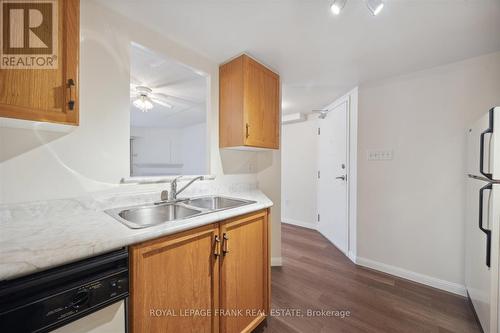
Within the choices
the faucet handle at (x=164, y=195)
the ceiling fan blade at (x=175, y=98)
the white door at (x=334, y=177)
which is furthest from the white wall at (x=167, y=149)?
the faucet handle at (x=164, y=195)

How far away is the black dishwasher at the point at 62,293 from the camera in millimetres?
521

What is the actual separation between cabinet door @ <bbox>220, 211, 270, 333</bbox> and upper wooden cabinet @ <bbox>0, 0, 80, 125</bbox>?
0.94m

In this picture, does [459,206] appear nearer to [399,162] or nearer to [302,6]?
[399,162]

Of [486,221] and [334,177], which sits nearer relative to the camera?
[486,221]

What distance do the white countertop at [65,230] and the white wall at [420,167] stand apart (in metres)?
1.71

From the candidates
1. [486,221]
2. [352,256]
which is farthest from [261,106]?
[352,256]

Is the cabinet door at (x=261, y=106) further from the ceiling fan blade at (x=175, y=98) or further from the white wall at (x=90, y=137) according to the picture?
the ceiling fan blade at (x=175, y=98)

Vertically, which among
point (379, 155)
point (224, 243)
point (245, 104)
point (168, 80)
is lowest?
point (224, 243)

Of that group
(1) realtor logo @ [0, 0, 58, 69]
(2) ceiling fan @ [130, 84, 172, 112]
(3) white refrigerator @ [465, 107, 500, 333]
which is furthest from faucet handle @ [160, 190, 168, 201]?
(3) white refrigerator @ [465, 107, 500, 333]

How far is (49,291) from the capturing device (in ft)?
1.89

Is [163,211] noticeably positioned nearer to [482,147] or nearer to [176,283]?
[176,283]

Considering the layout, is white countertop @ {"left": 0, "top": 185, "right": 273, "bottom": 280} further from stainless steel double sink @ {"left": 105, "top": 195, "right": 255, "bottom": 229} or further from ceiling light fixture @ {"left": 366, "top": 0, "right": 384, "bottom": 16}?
ceiling light fixture @ {"left": 366, "top": 0, "right": 384, "bottom": 16}

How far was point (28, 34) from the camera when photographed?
786mm

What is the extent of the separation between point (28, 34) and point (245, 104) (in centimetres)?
123
